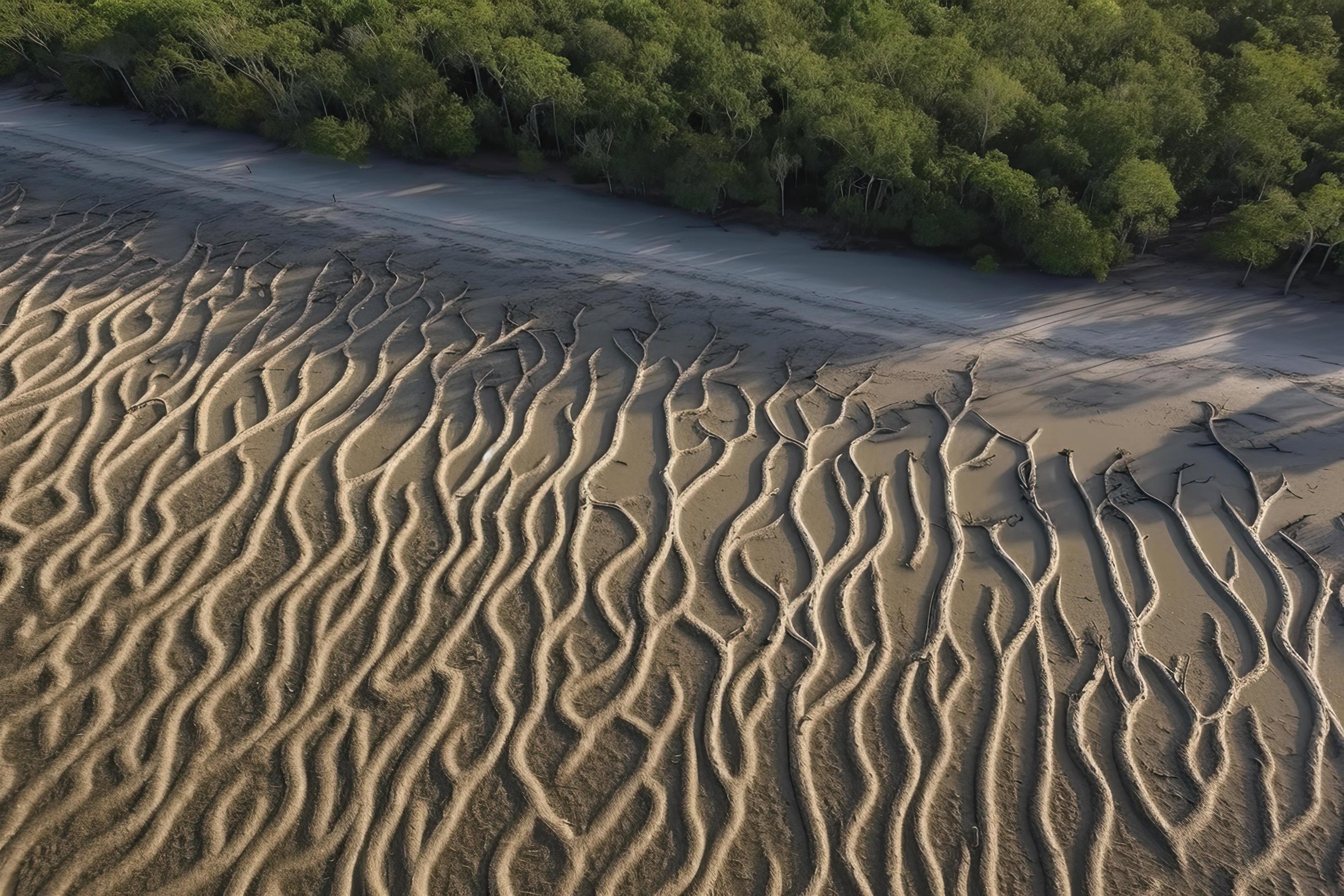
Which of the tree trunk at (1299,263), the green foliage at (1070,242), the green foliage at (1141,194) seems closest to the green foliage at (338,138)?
the green foliage at (1070,242)

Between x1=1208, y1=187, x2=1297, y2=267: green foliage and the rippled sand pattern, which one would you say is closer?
the rippled sand pattern

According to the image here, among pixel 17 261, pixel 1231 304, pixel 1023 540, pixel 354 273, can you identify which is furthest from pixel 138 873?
pixel 1231 304

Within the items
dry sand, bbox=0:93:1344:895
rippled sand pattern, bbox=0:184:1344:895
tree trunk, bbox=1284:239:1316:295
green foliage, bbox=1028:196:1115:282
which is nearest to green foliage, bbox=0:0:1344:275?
green foliage, bbox=1028:196:1115:282

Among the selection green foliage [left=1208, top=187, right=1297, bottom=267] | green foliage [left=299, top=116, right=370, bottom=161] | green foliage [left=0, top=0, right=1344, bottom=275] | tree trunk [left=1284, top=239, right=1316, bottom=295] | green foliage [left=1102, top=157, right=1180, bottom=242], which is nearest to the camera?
green foliage [left=1208, top=187, right=1297, bottom=267]

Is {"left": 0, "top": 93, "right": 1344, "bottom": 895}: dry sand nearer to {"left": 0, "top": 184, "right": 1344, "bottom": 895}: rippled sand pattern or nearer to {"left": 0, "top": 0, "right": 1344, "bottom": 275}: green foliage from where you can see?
{"left": 0, "top": 184, "right": 1344, "bottom": 895}: rippled sand pattern

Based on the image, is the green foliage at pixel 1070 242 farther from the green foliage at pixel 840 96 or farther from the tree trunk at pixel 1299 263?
the tree trunk at pixel 1299 263

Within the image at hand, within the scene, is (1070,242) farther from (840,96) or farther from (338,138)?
(338,138)
